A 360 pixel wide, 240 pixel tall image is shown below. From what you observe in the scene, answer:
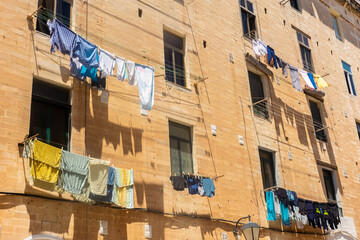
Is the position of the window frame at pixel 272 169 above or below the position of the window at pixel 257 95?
below

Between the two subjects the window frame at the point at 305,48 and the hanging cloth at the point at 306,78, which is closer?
the hanging cloth at the point at 306,78

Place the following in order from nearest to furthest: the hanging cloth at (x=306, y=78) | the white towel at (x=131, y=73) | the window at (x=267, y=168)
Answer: the white towel at (x=131, y=73) → the window at (x=267, y=168) → the hanging cloth at (x=306, y=78)

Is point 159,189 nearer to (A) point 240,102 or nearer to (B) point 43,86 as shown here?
(B) point 43,86

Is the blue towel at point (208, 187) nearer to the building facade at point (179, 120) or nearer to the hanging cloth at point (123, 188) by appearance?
the building facade at point (179, 120)

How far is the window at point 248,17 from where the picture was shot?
21.4m

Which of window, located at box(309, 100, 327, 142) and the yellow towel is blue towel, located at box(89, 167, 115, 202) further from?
the yellow towel

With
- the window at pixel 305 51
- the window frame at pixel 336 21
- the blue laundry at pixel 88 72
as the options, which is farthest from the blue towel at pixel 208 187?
the window frame at pixel 336 21

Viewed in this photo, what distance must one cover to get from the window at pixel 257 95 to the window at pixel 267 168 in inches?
71.0

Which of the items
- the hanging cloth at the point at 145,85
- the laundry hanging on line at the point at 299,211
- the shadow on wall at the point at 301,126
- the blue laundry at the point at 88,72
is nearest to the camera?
the blue laundry at the point at 88,72

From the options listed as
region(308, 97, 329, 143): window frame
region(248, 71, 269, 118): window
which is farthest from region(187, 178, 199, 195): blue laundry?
region(308, 97, 329, 143): window frame

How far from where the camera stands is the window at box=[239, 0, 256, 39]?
2141 cm

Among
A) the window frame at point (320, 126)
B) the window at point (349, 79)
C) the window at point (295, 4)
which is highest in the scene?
the window at point (295, 4)

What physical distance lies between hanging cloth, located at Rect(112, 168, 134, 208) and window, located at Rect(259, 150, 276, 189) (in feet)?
24.5

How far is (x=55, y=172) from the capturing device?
433 inches
